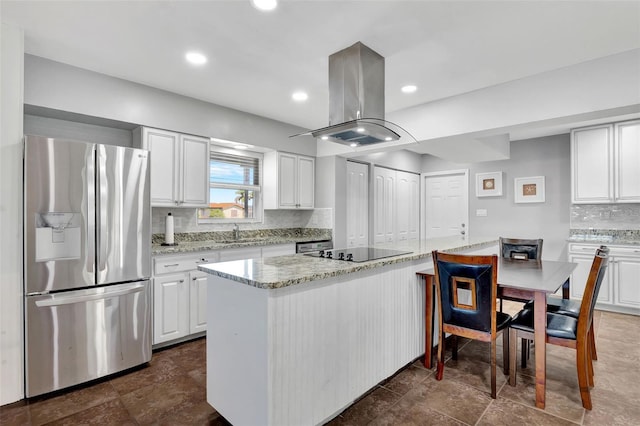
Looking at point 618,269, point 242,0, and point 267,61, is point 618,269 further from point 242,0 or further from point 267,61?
point 242,0

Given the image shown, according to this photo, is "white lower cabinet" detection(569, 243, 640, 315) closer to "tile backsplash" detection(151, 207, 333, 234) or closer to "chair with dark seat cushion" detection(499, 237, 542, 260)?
"chair with dark seat cushion" detection(499, 237, 542, 260)

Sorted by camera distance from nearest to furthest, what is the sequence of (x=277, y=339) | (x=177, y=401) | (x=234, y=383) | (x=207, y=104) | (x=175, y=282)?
(x=277, y=339)
(x=234, y=383)
(x=177, y=401)
(x=175, y=282)
(x=207, y=104)

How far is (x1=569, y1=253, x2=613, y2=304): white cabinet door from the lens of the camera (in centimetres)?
410

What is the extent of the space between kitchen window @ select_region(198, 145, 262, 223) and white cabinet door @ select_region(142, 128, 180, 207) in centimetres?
58

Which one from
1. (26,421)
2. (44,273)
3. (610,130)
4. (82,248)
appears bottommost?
(26,421)

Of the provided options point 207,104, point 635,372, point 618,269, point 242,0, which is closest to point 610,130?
point 618,269

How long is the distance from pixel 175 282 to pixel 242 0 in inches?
95.9

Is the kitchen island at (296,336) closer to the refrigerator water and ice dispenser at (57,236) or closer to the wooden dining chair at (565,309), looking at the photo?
the refrigerator water and ice dispenser at (57,236)

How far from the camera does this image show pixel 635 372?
2.52 metres

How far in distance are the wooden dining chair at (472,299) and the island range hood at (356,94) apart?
3.52 feet

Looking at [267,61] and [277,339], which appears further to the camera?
[267,61]

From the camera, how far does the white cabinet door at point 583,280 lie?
4.10 m

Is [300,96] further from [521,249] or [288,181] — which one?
[521,249]

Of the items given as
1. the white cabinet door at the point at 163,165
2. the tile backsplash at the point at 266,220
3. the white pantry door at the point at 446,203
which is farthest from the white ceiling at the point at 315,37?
the white pantry door at the point at 446,203
